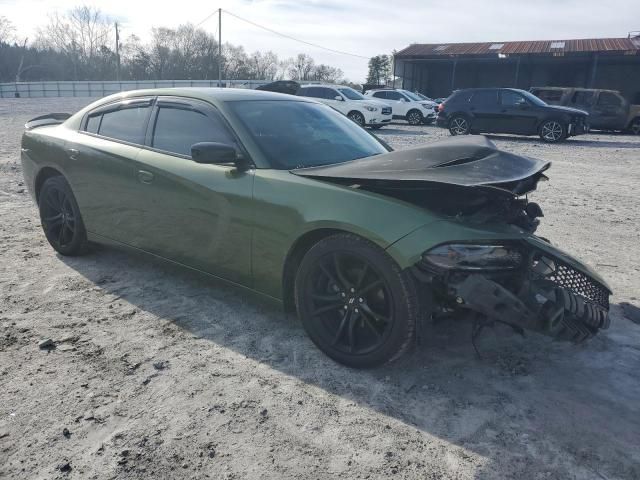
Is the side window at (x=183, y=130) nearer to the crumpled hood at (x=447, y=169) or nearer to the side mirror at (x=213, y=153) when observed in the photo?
the side mirror at (x=213, y=153)

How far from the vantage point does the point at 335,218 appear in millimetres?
2869

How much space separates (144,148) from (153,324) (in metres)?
1.38

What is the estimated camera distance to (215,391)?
9.05ft

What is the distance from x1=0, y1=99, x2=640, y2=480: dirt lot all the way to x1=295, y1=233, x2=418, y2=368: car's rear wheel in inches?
6.4

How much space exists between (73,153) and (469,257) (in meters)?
3.53

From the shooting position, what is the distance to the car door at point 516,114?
16.1 metres

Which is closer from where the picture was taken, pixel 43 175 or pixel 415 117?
pixel 43 175

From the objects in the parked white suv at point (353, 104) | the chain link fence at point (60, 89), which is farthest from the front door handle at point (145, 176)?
the chain link fence at point (60, 89)

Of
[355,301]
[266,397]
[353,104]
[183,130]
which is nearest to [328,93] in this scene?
[353,104]

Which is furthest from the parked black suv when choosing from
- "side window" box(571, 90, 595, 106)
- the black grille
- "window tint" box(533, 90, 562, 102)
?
the black grille

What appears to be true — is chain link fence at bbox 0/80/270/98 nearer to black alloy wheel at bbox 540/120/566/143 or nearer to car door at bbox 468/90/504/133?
car door at bbox 468/90/504/133

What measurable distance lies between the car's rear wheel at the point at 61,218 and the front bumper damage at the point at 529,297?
332 cm

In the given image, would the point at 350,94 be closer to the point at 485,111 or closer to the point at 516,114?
the point at 485,111

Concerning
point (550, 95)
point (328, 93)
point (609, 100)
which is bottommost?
point (328, 93)
